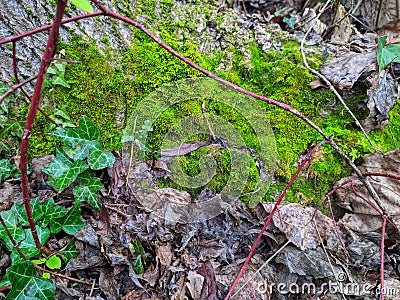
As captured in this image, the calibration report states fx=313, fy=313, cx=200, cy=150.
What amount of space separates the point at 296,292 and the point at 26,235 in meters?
1.38

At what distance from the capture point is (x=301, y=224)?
6.02 feet

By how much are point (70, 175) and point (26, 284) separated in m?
0.55

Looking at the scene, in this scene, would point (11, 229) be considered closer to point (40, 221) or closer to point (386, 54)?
point (40, 221)

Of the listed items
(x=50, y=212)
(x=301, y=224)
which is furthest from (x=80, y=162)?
(x=301, y=224)

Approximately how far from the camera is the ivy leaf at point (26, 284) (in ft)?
4.21

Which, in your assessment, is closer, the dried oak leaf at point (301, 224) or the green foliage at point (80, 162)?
the green foliage at point (80, 162)

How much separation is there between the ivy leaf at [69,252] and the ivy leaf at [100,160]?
0.40m

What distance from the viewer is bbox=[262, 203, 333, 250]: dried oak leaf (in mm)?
1775

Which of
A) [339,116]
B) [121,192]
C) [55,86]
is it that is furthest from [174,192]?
[339,116]

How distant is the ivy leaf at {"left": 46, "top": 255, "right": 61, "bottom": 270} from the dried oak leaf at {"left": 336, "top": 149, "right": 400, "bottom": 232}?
5.28 ft

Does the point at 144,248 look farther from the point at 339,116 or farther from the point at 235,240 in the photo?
the point at 339,116

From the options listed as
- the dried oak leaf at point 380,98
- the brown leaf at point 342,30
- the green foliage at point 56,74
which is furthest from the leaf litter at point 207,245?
the brown leaf at point 342,30

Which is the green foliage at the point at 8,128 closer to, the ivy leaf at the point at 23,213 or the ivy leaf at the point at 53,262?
the ivy leaf at the point at 23,213

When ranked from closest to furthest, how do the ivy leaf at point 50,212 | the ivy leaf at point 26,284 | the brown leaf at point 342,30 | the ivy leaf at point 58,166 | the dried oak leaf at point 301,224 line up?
the ivy leaf at point 26,284, the ivy leaf at point 50,212, the ivy leaf at point 58,166, the dried oak leaf at point 301,224, the brown leaf at point 342,30
